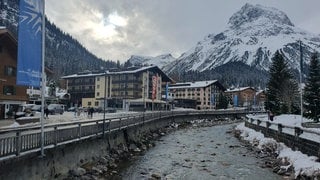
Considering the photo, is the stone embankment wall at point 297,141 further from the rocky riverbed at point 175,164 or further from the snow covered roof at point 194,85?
the snow covered roof at point 194,85

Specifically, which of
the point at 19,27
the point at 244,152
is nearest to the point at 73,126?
the point at 19,27

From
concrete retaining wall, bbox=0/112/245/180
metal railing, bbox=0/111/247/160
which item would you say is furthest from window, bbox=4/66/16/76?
metal railing, bbox=0/111/247/160

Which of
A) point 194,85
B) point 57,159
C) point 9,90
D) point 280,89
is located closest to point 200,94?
point 194,85

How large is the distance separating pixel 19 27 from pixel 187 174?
13536mm

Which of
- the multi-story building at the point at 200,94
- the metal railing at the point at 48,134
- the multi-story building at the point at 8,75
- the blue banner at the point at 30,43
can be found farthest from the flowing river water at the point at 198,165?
the multi-story building at the point at 200,94

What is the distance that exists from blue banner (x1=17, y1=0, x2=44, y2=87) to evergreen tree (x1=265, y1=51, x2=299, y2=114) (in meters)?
65.7

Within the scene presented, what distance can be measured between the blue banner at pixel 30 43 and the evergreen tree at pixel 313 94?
1823 inches

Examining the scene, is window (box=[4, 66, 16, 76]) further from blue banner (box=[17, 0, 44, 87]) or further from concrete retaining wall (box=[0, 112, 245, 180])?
blue banner (box=[17, 0, 44, 87])

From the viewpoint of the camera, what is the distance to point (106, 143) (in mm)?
30219

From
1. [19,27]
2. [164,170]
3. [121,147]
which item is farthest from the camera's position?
[121,147]

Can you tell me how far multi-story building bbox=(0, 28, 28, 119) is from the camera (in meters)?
53.9

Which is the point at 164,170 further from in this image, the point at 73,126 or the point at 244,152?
the point at 244,152

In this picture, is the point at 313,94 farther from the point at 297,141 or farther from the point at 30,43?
the point at 30,43

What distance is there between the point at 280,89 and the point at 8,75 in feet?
164
